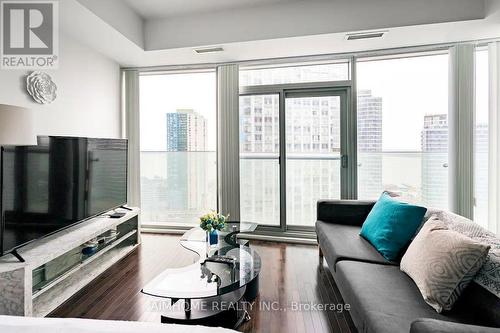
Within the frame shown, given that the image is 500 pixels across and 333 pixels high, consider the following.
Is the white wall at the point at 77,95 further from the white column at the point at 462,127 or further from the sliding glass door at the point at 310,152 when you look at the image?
the white column at the point at 462,127

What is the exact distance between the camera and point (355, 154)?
341cm

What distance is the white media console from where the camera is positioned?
169cm

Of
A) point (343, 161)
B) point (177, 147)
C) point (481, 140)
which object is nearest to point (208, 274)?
point (343, 161)

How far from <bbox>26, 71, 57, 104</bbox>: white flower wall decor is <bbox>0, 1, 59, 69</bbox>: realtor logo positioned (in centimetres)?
9

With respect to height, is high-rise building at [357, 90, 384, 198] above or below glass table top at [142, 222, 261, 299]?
above

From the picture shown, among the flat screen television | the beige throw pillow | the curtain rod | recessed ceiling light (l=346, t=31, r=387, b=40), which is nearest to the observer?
the beige throw pillow

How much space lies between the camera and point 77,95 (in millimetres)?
2980

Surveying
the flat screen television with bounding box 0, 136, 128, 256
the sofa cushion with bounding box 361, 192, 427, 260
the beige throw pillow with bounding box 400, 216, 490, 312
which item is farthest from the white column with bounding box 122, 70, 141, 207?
the beige throw pillow with bounding box 400, 216, 490, 312

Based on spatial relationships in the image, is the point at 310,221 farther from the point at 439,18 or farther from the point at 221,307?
the point at 439,18

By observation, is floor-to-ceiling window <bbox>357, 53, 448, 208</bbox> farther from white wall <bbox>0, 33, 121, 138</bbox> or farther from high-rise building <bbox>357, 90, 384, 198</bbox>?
white wall <bbox>0, 33, 121, 138</bbox>

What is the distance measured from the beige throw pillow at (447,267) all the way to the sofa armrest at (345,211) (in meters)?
1.20

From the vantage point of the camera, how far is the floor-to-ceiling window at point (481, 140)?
310 centimetres

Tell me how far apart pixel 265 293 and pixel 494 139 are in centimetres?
314

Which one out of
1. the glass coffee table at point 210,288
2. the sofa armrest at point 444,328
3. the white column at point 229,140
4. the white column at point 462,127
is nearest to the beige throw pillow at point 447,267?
the sofa armrest at point 444,328
